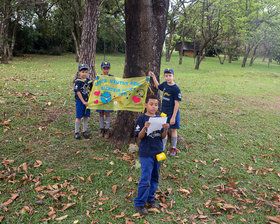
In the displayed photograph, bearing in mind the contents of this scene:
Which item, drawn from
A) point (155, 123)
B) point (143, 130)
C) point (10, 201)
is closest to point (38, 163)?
point (10, 201)

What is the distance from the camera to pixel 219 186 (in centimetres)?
417

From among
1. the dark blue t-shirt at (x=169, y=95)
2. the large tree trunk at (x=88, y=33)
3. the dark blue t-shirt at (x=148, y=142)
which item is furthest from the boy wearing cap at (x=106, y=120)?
the large tree trunk at (x=88, y=33)

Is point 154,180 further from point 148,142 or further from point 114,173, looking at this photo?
point 114,173

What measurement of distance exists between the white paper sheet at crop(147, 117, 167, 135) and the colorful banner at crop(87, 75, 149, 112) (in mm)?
1716

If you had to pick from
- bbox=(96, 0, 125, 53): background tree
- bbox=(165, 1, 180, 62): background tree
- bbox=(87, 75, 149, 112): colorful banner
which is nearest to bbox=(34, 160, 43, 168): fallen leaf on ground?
bbox=(87, 75, 149, 112): colorful banner

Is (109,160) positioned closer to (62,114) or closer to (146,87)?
(146,87)

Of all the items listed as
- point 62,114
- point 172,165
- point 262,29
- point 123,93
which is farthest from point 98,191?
point 262,29

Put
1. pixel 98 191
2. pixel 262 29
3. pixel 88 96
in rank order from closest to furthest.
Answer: pixel 98 191 < pixel 88 96 < pixel 262 29

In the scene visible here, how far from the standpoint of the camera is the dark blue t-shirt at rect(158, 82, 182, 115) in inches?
180

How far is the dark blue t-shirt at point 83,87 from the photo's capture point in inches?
191

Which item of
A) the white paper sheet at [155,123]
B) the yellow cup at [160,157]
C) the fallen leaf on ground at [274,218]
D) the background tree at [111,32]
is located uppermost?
the background tree at [111,32]

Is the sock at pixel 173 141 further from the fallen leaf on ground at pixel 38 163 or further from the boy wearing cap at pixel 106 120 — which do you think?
the fallen leaf on ground at pixel 38 163

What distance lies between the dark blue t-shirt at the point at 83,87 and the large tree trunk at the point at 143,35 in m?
0.91

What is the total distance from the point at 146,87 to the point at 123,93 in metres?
0.53
